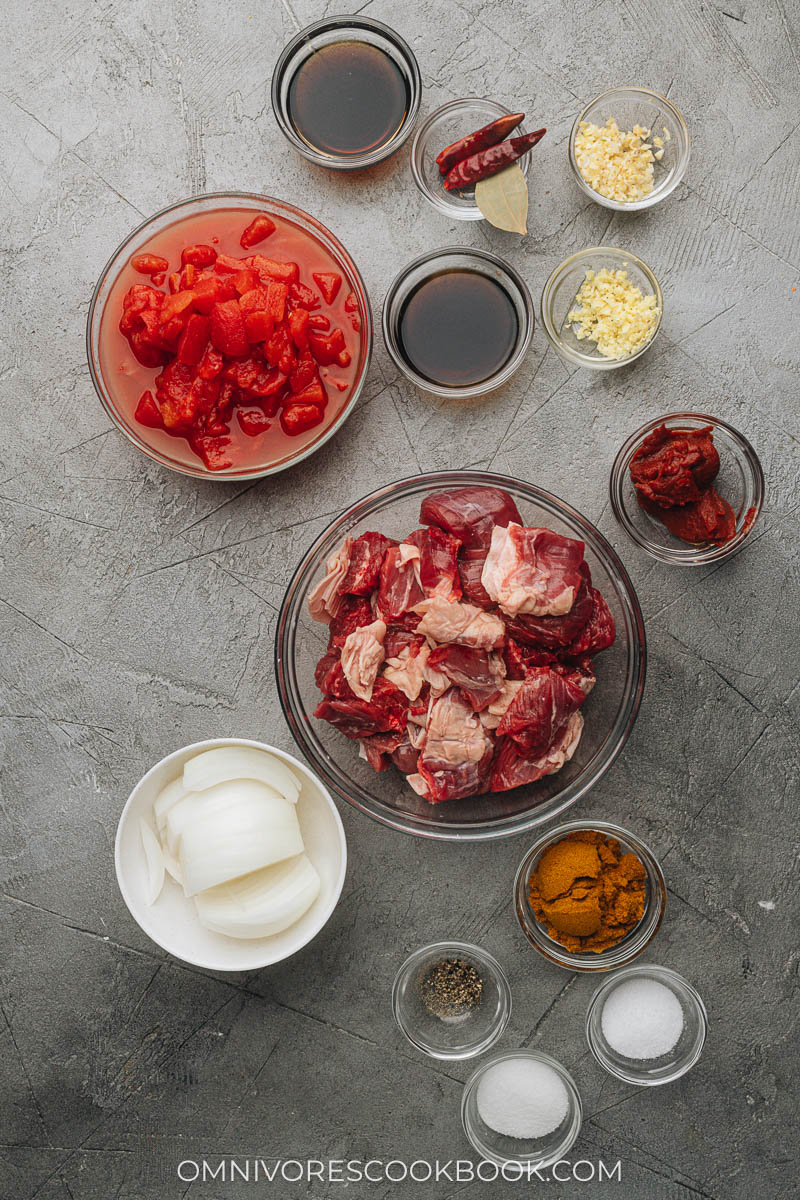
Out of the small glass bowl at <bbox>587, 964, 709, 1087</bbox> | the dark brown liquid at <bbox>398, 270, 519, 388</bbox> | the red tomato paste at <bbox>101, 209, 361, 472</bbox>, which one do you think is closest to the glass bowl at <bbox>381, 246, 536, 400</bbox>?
the dark brown liquid at <bbox>398, 270, 519, 388</bbox>

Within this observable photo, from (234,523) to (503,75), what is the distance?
160 centimetres

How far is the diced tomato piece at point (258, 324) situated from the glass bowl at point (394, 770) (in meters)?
0.53

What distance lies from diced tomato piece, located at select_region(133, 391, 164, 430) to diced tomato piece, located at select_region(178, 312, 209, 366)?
156 millimetres

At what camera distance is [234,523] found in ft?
7.83

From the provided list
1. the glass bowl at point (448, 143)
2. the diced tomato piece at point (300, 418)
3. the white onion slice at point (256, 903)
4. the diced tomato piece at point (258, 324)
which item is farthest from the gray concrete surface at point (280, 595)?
the diced tomato piece at point (258, 324)

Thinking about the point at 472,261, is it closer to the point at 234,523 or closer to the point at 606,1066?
the point at 234,523

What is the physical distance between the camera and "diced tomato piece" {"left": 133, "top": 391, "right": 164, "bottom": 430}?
2246mm

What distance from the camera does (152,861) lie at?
218 cm

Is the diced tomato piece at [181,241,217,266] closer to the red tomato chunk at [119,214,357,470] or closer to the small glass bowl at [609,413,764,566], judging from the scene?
the red tomato chunk at [119,214,357,470]

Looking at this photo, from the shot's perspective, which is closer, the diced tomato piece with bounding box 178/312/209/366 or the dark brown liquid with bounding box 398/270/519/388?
the diced tomato piece with bounding box 178/312/209/366

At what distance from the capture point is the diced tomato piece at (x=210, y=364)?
85.1 inches

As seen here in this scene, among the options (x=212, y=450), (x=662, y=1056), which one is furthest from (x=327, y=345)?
(x=662, y=1056)

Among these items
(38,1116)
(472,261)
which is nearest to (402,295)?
(472,261)

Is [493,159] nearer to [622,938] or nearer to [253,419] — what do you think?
[253,419]
